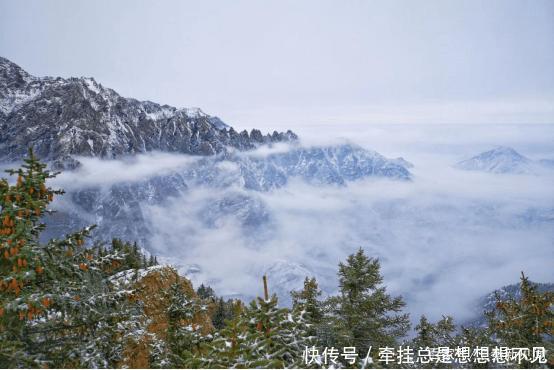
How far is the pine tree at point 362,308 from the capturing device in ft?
58.5

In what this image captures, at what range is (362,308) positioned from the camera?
60.2 feet

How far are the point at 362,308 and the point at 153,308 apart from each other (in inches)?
386

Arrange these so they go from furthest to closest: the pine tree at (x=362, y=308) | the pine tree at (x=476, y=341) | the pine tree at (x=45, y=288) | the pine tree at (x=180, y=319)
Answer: the pine tree at (x=362, y=308) < the pine tree at (x=180, y=319) < the pine tree at (x=476, y=341) < the pine tree at (x=45, y=288)

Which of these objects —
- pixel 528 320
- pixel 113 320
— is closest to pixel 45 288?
pixel 113 320

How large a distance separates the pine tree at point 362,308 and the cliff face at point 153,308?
Answer: 22.2 feet

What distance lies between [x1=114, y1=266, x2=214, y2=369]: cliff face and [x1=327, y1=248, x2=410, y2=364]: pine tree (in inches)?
267

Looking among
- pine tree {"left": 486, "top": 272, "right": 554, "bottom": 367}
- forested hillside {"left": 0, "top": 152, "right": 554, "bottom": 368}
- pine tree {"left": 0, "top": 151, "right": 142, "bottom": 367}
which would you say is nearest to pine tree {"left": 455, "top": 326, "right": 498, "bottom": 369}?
forested hillside {"left": 0, "top": 152, "right": 554, "bottom": 368}

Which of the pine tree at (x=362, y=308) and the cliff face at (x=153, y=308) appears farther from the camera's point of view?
the pine tree at (x=362, y=308)

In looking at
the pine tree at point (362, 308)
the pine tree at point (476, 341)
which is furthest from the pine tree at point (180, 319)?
the pine tree at point (476, 341)

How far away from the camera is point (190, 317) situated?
13.1 metres

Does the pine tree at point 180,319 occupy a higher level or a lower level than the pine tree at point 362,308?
higher

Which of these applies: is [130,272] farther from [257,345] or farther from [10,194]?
[257,345]

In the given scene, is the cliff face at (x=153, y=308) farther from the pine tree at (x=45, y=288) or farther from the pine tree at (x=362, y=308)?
the pine tree at (x=362, y=308)

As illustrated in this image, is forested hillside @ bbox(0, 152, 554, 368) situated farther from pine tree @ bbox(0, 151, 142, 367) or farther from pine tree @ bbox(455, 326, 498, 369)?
pine tree @ bbox(455, 326, 498, 369)
